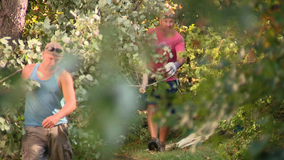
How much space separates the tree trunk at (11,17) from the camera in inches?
190

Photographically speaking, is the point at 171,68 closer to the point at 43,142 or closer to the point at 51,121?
the point at 43,142

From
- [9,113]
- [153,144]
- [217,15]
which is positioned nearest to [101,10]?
[9,113]

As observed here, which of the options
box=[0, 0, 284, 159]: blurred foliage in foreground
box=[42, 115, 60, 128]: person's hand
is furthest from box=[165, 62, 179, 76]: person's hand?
A: box=[42, 115, 60, 128]: person's hand

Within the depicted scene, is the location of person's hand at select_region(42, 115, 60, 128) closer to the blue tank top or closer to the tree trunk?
the blue tank top

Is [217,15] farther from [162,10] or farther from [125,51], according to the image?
[162,10]

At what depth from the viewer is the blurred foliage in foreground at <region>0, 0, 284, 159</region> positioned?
4.92 feet

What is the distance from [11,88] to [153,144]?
3932 millimetres

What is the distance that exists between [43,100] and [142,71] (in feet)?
5.84

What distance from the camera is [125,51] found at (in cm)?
515

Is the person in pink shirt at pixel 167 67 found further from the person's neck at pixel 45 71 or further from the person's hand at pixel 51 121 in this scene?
the person's hand at pixel 51 121

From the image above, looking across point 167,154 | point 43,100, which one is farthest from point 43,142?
point 167,154

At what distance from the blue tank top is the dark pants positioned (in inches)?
3.3

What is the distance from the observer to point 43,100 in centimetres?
377

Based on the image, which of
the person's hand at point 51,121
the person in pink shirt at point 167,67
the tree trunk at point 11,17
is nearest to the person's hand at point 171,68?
the person in pink shirt at point 167,67
